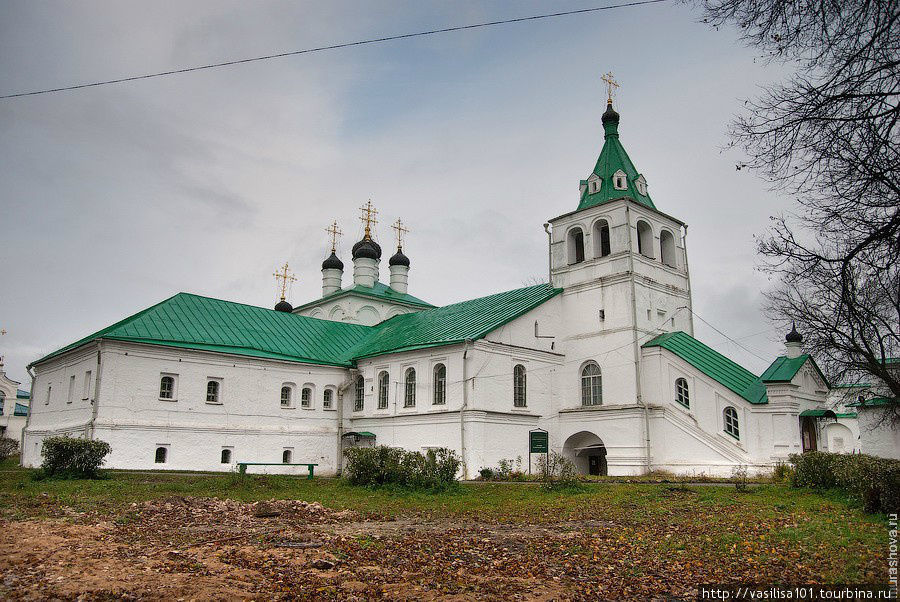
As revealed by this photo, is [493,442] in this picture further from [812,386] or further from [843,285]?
[843,285]

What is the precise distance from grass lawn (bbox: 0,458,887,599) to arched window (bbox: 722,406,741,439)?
9.54 metres

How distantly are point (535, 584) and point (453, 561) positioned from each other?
1484mm

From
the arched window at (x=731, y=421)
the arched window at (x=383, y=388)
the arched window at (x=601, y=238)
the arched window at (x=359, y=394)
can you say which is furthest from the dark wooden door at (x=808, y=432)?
the arched window at (x=359, y=394)

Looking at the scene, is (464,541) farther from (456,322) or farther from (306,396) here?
(306,396)

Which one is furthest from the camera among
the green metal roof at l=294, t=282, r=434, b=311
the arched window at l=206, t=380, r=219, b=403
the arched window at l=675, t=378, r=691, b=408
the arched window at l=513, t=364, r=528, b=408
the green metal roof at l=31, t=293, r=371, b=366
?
the green metal roof at l=294, t=282, r=434, b=311

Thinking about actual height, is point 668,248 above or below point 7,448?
above

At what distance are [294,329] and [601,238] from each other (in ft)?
50.8

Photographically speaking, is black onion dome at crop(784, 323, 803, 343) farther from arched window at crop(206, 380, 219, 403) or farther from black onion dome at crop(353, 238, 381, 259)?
black onion dome at crop(353, 238, 381, 259)

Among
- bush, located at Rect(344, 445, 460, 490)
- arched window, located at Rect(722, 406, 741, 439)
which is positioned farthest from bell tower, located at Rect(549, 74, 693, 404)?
bush, located at Rect(344, 445, 460, 490)

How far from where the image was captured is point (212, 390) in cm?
2939

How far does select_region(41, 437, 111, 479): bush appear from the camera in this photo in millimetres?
19844

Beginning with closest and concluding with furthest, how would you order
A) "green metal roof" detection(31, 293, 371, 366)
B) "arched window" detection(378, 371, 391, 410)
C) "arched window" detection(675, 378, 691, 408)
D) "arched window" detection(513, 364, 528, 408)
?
"arched window" detection(675, 378, 691, 408)
"arched window" detection(513, 364, 528, 408)
"green metal roof" detection(31, 293, 371, 366)
"arched window" detection(378, 371, 391, 410)

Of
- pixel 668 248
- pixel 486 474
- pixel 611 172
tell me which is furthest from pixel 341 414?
pixel 668 248

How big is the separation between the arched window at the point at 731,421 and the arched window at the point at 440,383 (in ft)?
35.2
